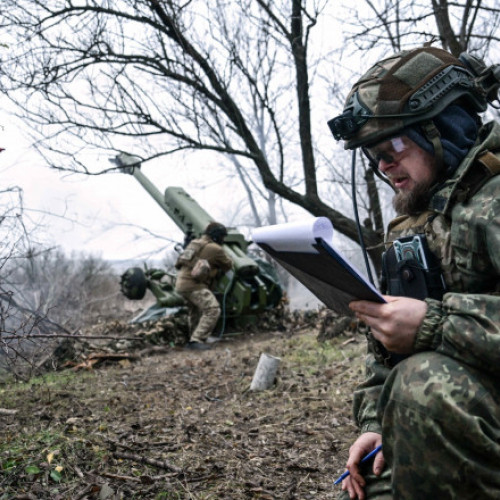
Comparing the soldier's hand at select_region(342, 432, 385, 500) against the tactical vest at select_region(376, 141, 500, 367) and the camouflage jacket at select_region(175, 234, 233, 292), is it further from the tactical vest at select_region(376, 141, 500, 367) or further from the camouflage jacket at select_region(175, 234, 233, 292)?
the camouflage jacket at select_region(175, 234, 233, 292)

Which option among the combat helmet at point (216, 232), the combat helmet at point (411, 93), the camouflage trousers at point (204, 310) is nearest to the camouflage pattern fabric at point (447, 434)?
the combat helmet at point (411, 93)

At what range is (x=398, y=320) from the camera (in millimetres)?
1483

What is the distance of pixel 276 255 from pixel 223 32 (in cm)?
411

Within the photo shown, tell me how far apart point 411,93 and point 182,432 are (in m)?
2.67

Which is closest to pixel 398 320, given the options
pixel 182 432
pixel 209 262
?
pixel 182 432

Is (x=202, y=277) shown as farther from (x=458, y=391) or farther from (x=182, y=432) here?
(x=458, y=391)

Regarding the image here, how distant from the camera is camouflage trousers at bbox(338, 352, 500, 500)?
4.39 feet

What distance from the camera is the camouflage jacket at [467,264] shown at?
1382 millimetres

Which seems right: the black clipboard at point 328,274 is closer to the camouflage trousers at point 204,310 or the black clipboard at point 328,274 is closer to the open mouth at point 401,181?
the open mouth at point 401,181

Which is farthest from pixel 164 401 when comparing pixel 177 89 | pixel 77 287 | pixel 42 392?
pixel 77 287

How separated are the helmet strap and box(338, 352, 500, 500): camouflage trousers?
2.31 feet

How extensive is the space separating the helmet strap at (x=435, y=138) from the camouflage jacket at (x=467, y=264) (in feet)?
0.25

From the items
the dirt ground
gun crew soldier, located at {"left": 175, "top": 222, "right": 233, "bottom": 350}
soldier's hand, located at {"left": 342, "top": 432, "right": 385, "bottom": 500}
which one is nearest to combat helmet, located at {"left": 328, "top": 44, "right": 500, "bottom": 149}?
soldier's hand, located at {"left": 342, "top": 432, "right": 385, "bottom": 500}

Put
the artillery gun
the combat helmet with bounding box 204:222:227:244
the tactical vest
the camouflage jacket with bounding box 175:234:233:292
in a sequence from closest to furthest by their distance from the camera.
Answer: the tactical vest, the camouflage jacket with bounding box 175:234:233:292, the combat helmet with bounding box 204:222:227:244, the artillery gun
